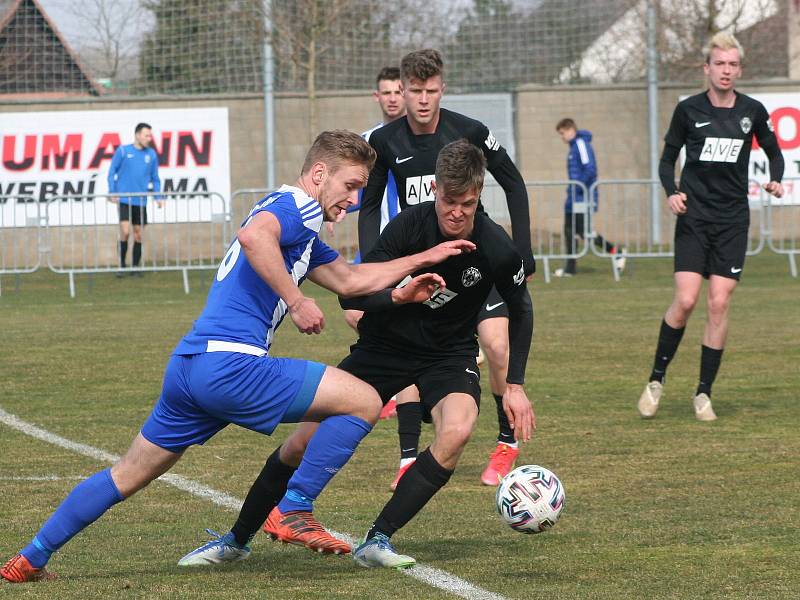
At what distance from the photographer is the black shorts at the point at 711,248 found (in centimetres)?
878

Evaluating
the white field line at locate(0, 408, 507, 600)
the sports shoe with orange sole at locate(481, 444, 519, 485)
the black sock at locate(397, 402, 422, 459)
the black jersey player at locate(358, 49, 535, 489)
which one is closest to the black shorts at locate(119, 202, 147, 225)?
the white field line at locate(0, 408, 507, 600)

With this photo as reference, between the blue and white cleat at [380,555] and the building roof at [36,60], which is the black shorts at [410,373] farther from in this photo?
the building roof at [36,60]

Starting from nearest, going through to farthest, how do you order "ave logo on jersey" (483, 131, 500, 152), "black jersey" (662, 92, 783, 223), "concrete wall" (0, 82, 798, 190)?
1. "ave logo on jersey" (483, 131, 500, 152)
2. "black jersey" (662, 92, 783, 223)
3. "concrete wall" (0, 82, 798, 190)

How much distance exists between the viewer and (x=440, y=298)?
18.1 feet

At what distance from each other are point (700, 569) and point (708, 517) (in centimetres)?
93

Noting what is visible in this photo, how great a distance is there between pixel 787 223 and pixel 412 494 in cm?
1639

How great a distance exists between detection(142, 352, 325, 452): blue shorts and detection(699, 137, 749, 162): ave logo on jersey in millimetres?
4692

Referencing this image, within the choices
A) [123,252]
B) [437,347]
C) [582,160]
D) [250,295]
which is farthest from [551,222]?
[250,295]

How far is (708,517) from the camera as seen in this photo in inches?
235

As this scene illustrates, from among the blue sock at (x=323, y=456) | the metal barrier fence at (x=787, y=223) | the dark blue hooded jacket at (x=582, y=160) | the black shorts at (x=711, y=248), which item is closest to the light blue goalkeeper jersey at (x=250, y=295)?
the blue sock at (x=323, y=456)

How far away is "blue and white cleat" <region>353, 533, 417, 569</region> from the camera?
5137mm

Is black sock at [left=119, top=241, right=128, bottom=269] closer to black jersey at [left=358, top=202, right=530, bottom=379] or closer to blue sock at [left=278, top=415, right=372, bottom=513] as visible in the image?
black jersey at [left=358, top=202, right=530, bottom=379]

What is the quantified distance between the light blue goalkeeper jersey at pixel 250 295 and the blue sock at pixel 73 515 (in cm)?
57

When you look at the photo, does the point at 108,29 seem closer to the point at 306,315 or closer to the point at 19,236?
the point at 19,236
